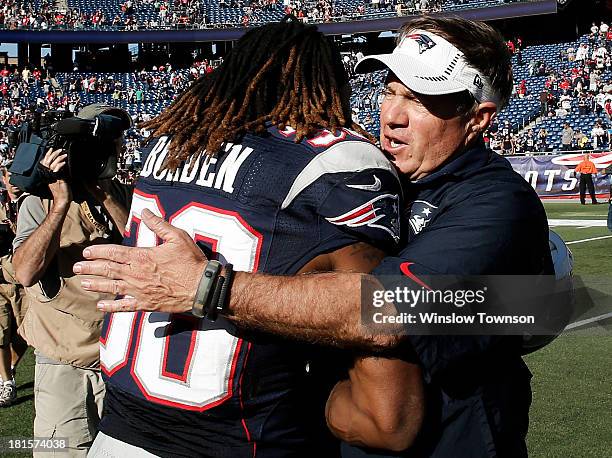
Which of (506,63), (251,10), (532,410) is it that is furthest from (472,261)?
(251,10)

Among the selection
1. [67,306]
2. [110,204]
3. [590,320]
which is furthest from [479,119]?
[590,320]

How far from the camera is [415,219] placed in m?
1.92

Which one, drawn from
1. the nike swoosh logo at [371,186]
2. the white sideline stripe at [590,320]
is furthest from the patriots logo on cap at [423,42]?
the white sideline stripe at [590,320]

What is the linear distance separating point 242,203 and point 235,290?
0.66 feet

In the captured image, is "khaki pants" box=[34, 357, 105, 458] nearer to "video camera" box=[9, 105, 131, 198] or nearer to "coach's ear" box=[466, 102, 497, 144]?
"video camera" box=[9, 105, 131, 198]

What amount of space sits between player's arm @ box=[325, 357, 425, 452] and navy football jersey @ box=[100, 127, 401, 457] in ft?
0.63

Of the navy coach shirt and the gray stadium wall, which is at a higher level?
the navy coach shirt

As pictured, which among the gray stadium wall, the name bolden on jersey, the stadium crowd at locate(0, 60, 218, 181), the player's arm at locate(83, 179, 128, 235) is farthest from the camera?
the gray stadium wall

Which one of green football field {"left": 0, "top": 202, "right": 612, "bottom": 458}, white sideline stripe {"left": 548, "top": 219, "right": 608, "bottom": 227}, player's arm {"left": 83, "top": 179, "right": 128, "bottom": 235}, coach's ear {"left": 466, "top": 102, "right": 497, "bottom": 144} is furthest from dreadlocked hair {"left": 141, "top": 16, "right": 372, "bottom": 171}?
white sideline stripe {"left": 548, "top": 219, "right": 608, "bottom": 227}

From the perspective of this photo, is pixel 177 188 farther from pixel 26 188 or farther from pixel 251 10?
pixel 251 10

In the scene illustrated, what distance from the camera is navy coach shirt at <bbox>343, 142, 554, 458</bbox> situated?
1683 millimetres

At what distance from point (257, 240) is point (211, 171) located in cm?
21

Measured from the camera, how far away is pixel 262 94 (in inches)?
78.5

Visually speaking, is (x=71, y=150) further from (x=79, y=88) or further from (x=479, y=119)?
(x=79, y=88)
